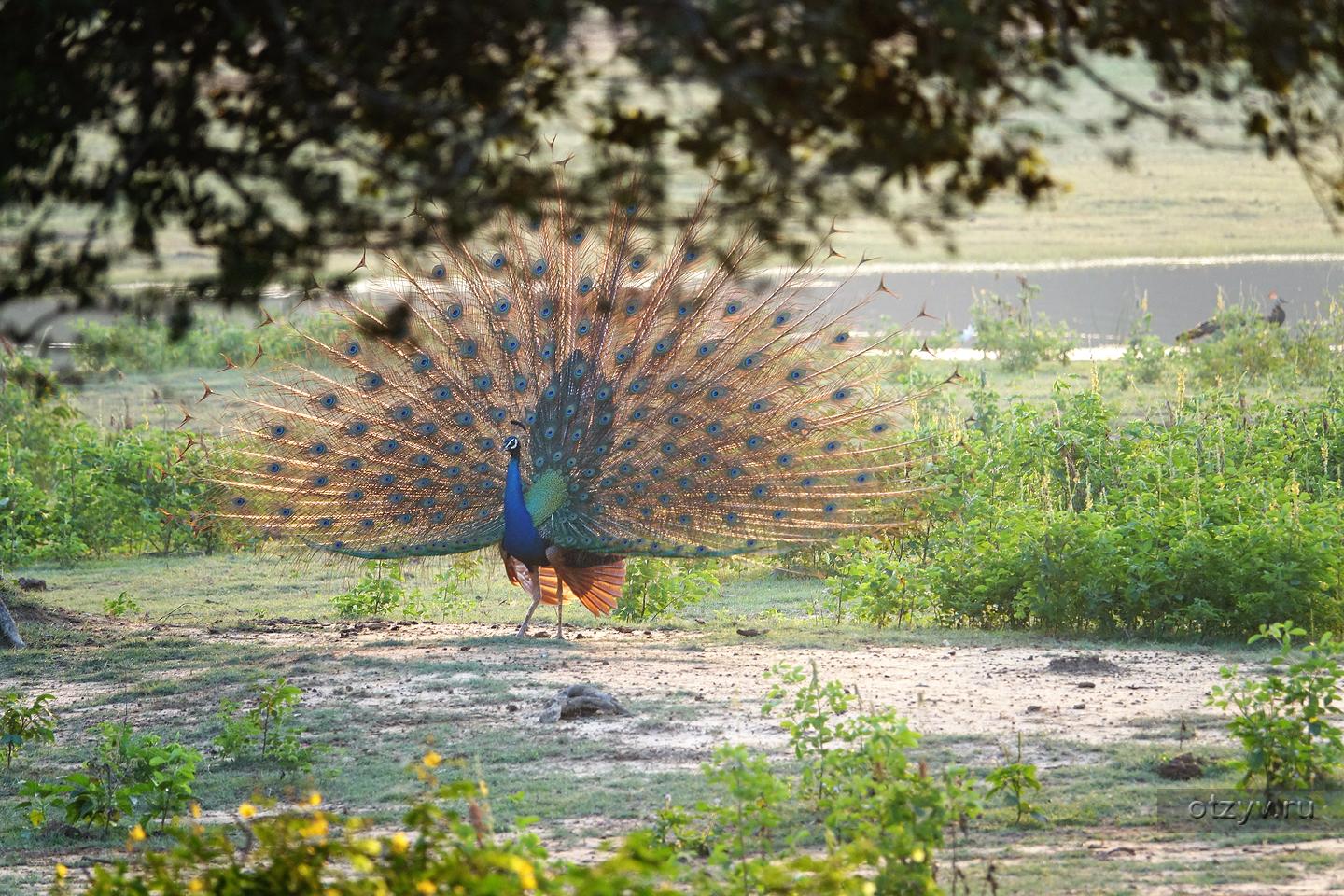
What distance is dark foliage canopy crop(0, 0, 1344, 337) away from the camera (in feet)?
10.7

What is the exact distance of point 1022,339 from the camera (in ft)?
62.3

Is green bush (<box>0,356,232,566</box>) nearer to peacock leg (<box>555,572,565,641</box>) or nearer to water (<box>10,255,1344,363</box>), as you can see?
peacock leg (<box>555,572,565,641</box>)

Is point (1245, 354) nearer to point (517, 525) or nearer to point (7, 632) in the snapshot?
point (517, 525)

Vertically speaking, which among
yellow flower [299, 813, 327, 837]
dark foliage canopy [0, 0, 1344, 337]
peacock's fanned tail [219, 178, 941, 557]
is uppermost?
dark foliage canopy [0, 0, 1344, 337]

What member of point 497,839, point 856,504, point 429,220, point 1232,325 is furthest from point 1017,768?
point 1232,325

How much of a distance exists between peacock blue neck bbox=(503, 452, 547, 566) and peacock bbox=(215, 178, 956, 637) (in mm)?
15

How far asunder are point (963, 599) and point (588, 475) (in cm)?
244

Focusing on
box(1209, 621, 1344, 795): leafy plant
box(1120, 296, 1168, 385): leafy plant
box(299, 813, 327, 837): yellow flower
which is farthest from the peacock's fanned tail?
box(1120, 296, 1168, 385): leafy plant

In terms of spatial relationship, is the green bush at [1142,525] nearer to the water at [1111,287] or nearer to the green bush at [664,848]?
the green bush at [664,848]

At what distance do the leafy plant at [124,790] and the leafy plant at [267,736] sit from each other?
1.23 feet

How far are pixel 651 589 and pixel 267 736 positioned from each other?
148 inches

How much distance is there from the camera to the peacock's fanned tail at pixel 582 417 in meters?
10.1

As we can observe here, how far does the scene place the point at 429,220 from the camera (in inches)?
153

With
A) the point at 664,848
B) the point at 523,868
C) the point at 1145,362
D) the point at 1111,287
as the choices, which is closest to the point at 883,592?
the point at 664,848
